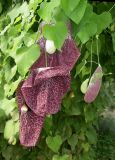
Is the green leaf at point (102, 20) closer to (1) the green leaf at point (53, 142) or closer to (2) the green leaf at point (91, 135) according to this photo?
(1) the green leaf at point (53, 142)

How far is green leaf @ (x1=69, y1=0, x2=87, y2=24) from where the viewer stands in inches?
34.9

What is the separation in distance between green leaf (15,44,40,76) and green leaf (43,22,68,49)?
0.11ft

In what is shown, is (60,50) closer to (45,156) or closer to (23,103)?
(23,103)

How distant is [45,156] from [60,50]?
3.33 feet

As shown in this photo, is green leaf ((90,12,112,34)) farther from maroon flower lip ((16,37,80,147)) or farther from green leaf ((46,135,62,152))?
green leaf ((46,135,62,152))

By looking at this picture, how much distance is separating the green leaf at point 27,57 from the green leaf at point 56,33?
0.03m

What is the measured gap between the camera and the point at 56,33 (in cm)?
82

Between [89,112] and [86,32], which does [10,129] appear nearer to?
[89,112]

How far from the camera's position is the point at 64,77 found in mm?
818

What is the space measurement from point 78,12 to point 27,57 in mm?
146

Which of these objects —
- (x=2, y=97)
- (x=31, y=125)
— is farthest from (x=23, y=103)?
(x=2, y=97)

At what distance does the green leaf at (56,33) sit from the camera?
822 mm

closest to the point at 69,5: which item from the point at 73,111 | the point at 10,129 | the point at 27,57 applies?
the point at 27,57

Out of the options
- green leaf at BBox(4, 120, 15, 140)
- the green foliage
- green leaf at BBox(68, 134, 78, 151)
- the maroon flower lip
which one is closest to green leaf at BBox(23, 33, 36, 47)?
the green foliage
